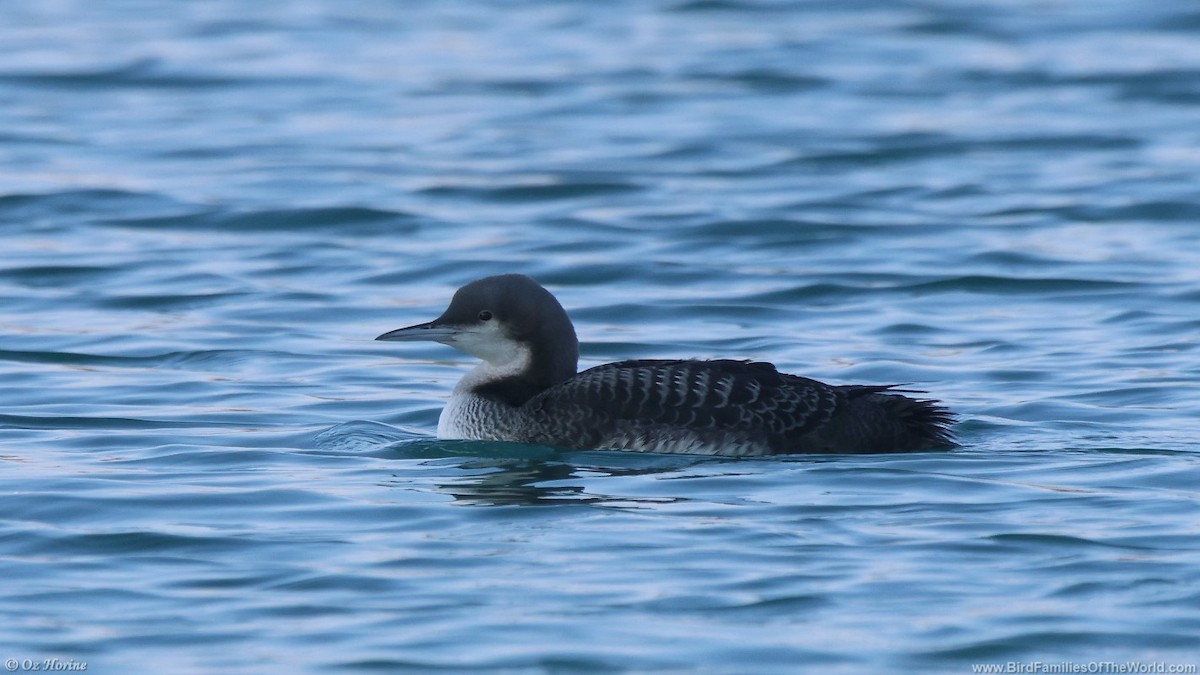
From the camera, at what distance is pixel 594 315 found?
11.7 metres

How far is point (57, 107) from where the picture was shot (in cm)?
1853

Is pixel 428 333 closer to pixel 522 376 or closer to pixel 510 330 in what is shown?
pixel 510 330

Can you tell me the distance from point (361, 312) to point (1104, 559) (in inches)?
235

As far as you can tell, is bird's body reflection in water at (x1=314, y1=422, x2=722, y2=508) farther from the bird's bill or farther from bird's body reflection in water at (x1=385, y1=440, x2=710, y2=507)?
the bird's bill

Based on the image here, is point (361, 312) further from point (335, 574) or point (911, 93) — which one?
point (911, 93)

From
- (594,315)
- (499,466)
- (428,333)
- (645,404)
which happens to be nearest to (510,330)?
(428,333)

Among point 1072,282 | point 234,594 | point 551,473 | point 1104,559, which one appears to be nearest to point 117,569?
point 234,594

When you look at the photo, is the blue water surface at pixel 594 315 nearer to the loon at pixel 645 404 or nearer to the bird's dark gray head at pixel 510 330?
the loon at pixel 645 404

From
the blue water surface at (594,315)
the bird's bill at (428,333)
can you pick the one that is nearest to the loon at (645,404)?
the bird's bill at (428,333)

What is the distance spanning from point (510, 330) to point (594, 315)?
3198 mm

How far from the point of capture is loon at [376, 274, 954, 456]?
319 inches

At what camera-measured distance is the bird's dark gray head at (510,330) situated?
8.50 m

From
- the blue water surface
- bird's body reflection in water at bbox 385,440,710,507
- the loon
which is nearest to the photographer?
the blue water surface

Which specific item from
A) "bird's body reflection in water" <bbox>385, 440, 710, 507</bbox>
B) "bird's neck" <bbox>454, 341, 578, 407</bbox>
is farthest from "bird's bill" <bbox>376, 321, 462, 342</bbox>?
"bird's body reflection in water" <bbox>385, 440, 710, 507</bbox>
